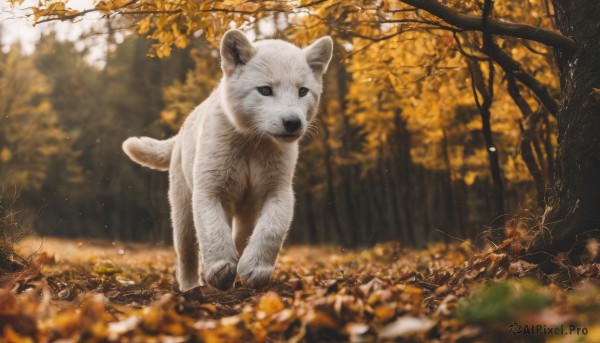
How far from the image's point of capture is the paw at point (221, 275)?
16.1 feet

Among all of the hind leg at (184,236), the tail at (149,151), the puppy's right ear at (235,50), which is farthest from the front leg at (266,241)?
the tail at (149,151)

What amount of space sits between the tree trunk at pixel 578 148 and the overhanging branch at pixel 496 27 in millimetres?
173

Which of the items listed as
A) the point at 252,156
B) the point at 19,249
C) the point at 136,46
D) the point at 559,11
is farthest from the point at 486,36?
the point at 136,46

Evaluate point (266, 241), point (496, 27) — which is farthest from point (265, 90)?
point (496, 27)

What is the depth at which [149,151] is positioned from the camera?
7.46m

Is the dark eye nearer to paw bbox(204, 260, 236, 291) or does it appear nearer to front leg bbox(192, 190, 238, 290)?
front leg bbox(192, 190, 238, 290)

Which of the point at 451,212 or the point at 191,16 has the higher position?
the point at 191,16

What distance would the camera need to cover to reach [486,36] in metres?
5.91

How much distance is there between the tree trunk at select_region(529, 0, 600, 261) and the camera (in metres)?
4.86

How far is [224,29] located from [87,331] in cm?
447

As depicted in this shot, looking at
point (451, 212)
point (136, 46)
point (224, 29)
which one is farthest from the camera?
point (136, 46)

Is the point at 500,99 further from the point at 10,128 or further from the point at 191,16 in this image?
the point at 10,128

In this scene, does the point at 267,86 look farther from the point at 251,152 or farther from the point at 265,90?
the point at 251,152

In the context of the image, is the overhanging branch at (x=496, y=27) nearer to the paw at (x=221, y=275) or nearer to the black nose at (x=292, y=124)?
the black nose at (x=292, y=124)
